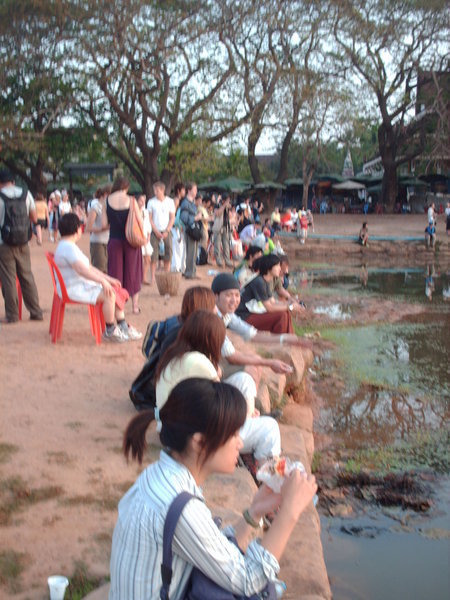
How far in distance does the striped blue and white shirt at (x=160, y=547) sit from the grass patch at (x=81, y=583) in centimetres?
73

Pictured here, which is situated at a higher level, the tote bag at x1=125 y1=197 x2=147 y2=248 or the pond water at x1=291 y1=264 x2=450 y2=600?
the tote bag at x1=125 y1=197 x2=147 y2=248

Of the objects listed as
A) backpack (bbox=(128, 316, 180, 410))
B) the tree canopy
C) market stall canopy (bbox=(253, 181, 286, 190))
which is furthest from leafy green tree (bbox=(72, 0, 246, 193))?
backpack (bbox=(128, 316, 180, 410))

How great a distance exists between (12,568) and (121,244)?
17.1 feet

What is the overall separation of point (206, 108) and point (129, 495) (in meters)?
21.4

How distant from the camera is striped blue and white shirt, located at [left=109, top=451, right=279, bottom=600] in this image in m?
1.88

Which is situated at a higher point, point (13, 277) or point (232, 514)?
point (13, 277)

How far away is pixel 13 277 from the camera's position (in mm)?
7121

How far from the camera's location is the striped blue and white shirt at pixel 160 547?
188 centimetres

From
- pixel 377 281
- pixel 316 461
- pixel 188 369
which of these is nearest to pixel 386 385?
pixel 316 461

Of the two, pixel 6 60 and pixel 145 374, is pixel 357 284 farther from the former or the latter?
pixel 6 60

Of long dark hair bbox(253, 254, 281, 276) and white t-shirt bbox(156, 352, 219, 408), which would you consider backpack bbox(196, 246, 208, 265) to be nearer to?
long dark hair bbox(253, 254, 281, 276)

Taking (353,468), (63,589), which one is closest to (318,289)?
(353,468)

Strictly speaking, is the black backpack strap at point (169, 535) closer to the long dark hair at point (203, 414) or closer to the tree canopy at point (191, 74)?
the long dark hair at point (203, 414)

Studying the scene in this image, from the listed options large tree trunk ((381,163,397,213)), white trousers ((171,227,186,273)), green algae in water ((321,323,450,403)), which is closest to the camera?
green algae in water ((321,323,450,403))
